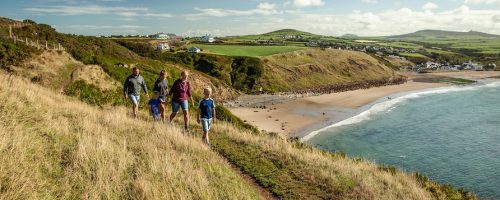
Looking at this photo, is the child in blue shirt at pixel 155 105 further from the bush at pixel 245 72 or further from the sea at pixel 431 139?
the bush at pixel 245 72

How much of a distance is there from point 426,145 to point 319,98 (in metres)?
32.8

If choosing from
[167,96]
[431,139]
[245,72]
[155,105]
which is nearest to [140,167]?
[167,96]

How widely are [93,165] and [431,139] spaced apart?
36.7 metres

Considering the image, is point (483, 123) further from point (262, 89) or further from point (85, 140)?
point (85, 140)

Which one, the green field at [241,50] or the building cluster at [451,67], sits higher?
the green field at [241,50]

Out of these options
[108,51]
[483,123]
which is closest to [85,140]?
[108,51]

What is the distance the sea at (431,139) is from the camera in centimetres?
2688

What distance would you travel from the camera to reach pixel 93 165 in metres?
7.07

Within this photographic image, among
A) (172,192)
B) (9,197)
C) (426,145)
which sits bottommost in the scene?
(426,145)

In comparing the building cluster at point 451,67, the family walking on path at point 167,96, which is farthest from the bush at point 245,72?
the building cluster at point 451,67

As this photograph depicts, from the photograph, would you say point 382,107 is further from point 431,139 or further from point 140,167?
point 140,167

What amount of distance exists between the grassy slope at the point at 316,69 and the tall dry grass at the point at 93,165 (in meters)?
65.2

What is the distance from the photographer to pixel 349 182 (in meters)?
10.8

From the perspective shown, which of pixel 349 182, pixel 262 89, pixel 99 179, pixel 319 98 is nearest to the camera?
pixel 99 179
